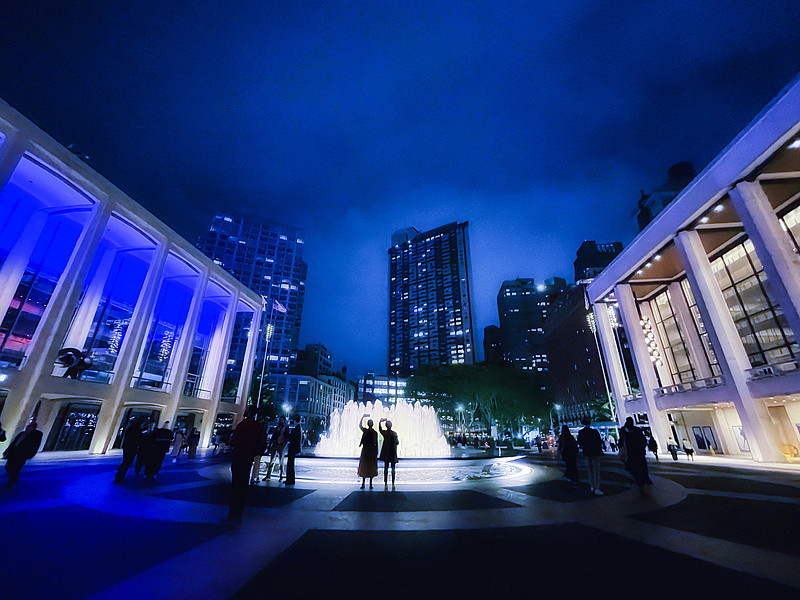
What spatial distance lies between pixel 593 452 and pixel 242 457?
8898 mm

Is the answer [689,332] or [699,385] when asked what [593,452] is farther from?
[689,332]

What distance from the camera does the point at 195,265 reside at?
105 feet

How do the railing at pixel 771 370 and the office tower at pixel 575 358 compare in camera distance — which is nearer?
the railing at pixel 771 370

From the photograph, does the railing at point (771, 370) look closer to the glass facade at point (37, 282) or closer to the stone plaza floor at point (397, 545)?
the stone plaza floor at point (397, 545)

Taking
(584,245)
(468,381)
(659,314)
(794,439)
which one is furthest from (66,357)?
(584,245)

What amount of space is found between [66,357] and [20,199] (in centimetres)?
1213

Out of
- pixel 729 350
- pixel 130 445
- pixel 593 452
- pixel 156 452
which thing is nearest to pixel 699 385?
pixel 729 350

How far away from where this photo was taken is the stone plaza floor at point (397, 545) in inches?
124

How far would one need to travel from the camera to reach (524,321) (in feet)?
478

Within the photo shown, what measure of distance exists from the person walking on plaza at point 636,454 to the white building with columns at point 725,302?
16385 millimetres

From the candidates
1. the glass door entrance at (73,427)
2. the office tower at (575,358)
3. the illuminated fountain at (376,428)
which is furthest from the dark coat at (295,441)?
the office tower at (575,358)

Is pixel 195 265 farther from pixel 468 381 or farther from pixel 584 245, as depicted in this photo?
pixel 584 245

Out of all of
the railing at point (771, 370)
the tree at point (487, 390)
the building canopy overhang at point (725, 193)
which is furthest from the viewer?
the tree at point (487, 390)

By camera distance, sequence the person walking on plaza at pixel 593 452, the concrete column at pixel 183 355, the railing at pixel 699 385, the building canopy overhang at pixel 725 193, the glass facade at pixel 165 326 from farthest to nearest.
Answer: the glass facade at pixel 165 326 → the concrete column at pixel 183 355 → the railing at pixel 699 385 → the building canopy overhang at pixel 725 193 → the person walking on plaza at pixel 593 452
